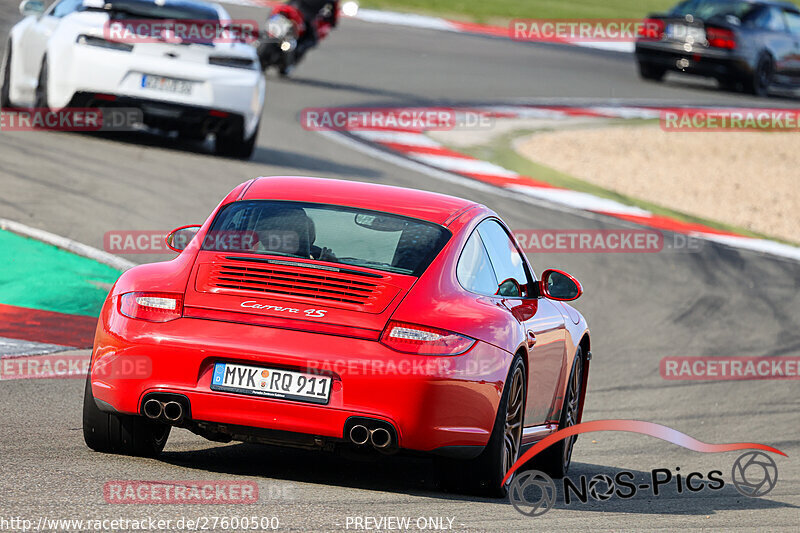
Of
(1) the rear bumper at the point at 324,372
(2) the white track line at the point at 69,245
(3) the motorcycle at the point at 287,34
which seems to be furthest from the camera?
(3) the motorcycle at the point at 287,34

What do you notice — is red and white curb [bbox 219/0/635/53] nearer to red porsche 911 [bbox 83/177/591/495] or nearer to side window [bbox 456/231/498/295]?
side window [bbox 456/231/498/295]

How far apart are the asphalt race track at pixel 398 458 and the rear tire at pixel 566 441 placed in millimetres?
168

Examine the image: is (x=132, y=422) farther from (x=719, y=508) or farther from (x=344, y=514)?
(x=719, y=508)

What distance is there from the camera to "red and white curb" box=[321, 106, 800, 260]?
15.3 metres

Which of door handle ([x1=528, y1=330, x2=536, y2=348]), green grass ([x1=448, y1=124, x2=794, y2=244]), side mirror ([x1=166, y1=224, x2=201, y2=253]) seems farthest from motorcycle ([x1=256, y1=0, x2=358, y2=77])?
door handle ([x1=528, y1=330, x2=536, y2=348])

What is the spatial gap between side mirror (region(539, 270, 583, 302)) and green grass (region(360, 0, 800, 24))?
1004 inches

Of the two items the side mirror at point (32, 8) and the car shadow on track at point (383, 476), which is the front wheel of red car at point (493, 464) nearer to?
the car shadow on track at point (383, 476)

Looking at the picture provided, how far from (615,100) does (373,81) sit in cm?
434

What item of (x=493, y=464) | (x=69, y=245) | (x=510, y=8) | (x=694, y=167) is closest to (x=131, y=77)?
(x=69, y=245)

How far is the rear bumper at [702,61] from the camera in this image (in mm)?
25625

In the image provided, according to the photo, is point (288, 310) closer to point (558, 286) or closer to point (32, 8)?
point (558, 286)

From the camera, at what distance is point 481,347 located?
5656 mm

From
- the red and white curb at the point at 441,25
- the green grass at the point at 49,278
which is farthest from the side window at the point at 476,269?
the red and white curb at the point at 441,25

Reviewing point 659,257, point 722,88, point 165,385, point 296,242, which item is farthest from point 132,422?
point 722,88
